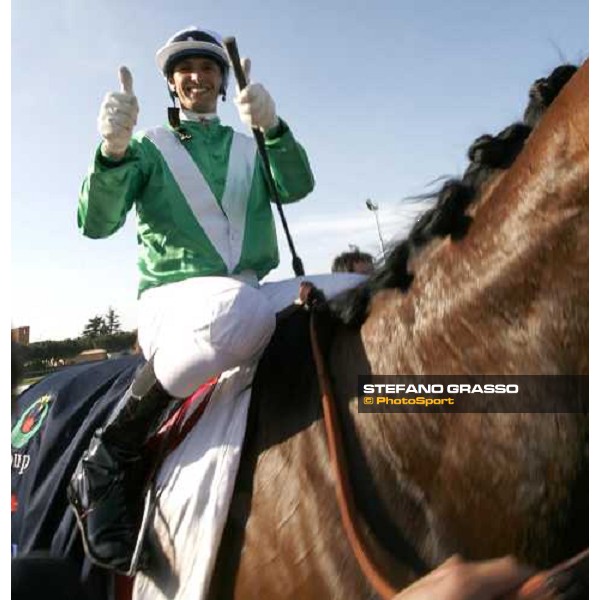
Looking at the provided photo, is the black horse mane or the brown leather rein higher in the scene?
the black horse mane

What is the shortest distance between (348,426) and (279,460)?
0.20 meters

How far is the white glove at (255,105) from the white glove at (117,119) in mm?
333

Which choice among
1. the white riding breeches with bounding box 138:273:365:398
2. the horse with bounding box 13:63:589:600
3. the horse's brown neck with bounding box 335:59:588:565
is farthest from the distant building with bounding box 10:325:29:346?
the horse's brown neck with bounding box 335:59:588:565

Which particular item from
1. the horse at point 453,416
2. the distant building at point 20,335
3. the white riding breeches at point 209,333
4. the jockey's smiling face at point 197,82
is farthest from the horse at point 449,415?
the jockey's smiling face at point 197,82

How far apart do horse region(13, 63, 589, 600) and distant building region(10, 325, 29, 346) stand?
2.20 ft

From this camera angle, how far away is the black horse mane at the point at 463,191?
1.37m

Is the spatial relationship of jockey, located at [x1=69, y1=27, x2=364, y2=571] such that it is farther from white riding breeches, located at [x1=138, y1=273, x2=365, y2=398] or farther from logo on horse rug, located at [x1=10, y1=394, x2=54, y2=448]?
logo on horse rug, located at [x1=10, y1=394, x2=54, y2=448]

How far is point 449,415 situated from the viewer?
1.29 metres

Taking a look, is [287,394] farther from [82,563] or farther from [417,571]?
[82,563]

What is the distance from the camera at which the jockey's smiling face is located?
2209mm

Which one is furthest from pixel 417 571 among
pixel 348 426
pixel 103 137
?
pixel 103 137

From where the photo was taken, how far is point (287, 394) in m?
1.58

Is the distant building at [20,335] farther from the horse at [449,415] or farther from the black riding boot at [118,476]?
the horse at [449,415]
